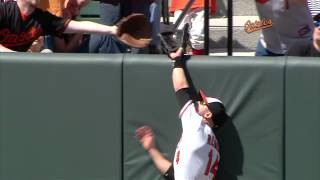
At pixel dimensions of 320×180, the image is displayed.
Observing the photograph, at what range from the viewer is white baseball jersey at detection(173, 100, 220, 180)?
17.6ft

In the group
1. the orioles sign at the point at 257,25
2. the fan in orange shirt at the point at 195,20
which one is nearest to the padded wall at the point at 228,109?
the orioles sign at the point at 257,25

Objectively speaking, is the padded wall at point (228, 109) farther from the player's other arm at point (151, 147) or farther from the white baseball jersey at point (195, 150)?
the white baseball jersey at point (195, 150)

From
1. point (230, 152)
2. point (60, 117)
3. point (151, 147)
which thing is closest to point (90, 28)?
point (60, 117)

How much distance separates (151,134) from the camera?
18.6ft

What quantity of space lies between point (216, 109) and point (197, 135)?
22 cm

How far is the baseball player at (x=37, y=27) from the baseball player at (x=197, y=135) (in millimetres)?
551

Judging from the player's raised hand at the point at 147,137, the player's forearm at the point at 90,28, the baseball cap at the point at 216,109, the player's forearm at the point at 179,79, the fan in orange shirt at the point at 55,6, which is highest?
the player's forearm at the point at 90,28

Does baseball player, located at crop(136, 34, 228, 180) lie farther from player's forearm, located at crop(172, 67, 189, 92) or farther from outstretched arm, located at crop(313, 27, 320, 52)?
outstretched arm, located at crop(313, 27, 320, 52)

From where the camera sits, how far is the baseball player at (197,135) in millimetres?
5375

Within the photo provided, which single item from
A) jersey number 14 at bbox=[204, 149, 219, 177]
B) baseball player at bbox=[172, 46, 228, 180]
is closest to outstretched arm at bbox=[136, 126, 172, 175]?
baseball player at bbox=[172, 46, 228, 180]

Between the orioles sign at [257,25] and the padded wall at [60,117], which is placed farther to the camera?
the orioles sign at [257,25]

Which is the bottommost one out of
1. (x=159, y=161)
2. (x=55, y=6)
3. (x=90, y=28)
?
(x=159, y=161)

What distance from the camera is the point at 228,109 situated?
5.57 metres

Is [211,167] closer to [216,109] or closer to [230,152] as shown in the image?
[230,152]
